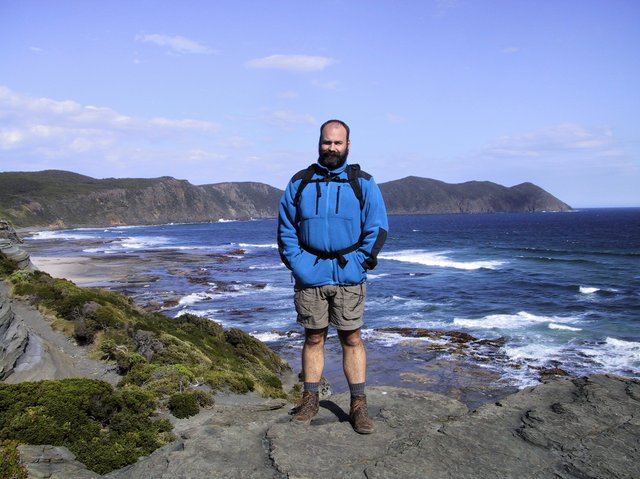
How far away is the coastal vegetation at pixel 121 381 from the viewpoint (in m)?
5.72

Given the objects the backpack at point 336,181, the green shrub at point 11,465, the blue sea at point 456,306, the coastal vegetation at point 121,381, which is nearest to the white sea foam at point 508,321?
the blue sea at point 456,306

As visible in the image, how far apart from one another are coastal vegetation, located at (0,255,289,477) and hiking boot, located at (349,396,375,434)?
2.64m

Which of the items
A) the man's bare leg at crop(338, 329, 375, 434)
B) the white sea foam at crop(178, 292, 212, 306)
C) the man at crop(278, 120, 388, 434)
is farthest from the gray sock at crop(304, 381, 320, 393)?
the white sea foam at crop(178, 292, 212, 306)

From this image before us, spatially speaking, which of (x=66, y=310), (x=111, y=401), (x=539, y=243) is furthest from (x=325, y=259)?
(x=539, y=243)

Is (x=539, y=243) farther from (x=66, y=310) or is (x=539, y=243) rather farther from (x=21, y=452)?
(x=21, y=452)

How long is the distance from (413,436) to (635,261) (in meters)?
54.8

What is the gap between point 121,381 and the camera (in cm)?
948

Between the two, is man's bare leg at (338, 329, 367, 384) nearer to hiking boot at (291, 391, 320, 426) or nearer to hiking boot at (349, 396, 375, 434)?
hiking boot at (349, 396, 375, 434)

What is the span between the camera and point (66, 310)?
47.1ft

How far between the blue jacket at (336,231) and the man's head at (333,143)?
3.9 inches

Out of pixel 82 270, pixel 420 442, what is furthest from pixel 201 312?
pixel 420 442

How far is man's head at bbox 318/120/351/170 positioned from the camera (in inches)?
187

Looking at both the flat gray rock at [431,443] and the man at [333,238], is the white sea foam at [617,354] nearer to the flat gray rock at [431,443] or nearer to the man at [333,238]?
the flat gray rock at [431,443]

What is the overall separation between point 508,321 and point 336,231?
24.0m
